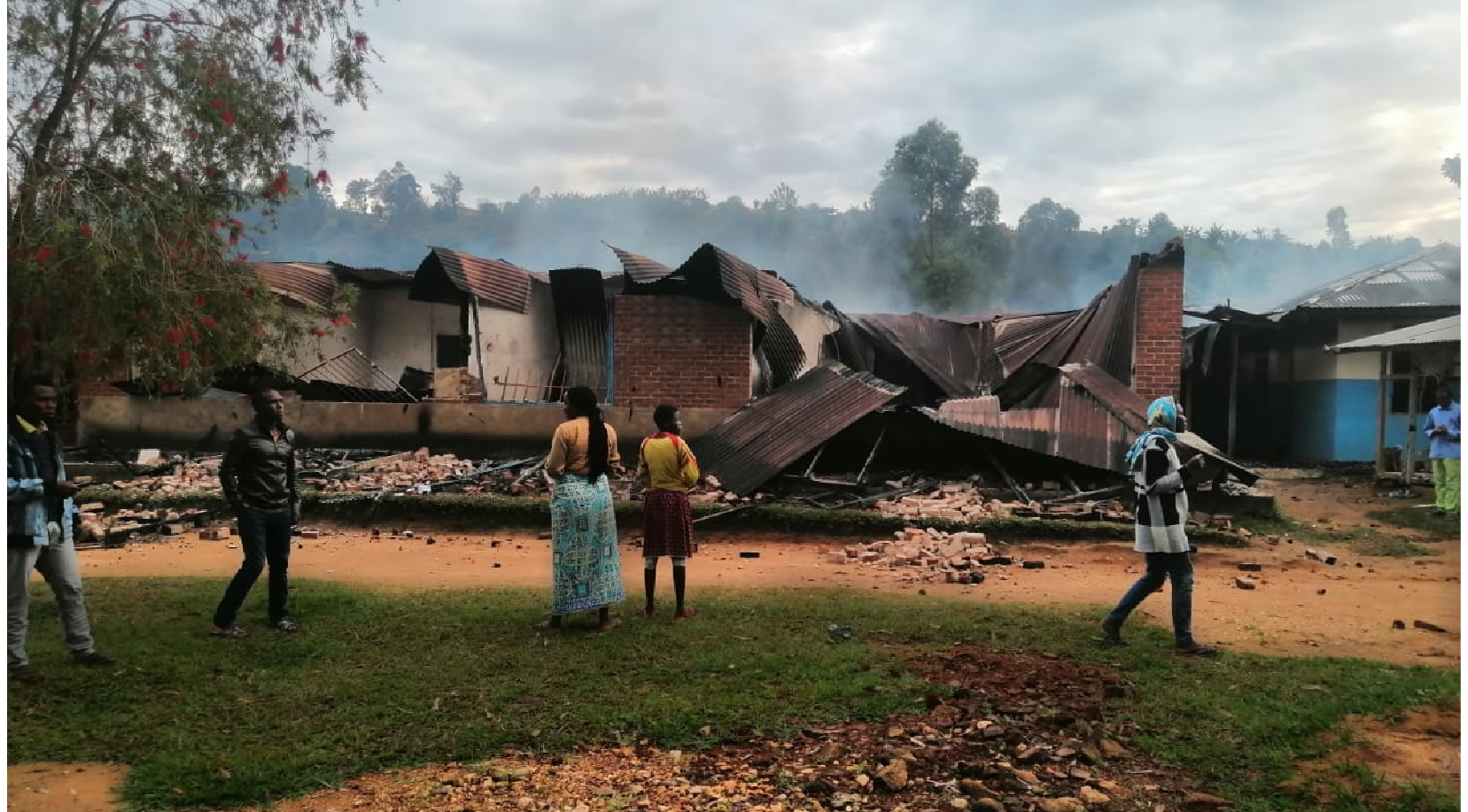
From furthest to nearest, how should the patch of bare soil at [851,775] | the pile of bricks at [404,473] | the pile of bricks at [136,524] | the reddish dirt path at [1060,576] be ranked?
the pile of bricks at [404,473] → the pile of bricks at [136,524] → the reddish dirt path at [1060,576] → the patch of bare soil at [851,775]

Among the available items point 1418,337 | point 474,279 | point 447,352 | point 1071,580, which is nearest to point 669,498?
point 1071,580

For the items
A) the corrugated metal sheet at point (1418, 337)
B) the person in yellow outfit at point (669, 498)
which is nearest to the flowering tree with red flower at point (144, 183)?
the person in yellow outfit at point (669, 498)

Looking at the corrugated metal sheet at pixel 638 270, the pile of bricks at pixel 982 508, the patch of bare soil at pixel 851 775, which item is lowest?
the patch of bare soil at pixel 851 775

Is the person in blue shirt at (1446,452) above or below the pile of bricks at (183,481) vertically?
above

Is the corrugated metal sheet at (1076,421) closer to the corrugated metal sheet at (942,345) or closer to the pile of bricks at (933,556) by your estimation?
the pile of bricks at (933,556)

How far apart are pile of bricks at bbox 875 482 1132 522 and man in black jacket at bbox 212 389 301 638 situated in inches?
248

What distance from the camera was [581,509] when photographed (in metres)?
5.39

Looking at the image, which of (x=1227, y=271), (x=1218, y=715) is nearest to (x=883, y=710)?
(x=1218, y=715)

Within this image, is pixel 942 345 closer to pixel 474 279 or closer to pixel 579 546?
pixel 474 279

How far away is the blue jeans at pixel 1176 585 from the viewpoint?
5066 millimetres

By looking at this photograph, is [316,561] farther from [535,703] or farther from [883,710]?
[883,710]

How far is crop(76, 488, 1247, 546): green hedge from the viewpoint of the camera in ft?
30.2

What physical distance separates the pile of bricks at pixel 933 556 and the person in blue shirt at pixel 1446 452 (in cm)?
573

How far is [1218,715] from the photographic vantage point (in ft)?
13.2
